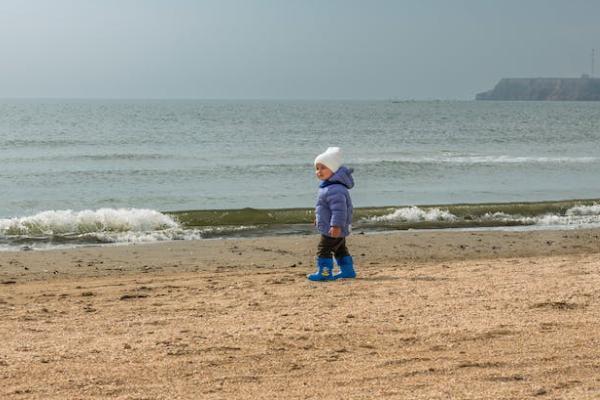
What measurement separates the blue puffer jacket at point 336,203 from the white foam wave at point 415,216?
7.54 m

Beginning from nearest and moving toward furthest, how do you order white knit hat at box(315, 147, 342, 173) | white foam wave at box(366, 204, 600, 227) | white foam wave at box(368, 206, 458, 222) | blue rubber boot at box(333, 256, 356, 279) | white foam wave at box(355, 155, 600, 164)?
1. white knit hat at box(315, 147, 342, 173)
2. blue rubber boot at box(333, 256, 356, 279)
3. white foam wave at box(366, 204, 600, 227)
4. white foam wave at box(368, 206, 458, 222)
5. white foam wave at box(355, 155, 600, 164)

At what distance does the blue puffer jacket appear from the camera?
325 inches

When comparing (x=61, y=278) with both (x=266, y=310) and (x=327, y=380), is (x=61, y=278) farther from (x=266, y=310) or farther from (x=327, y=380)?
(x=327, y=380)

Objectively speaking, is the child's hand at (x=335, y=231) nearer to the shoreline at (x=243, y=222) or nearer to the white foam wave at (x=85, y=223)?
the shoreline at (x=243, y=222)

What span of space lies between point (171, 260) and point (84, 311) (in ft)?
13.5

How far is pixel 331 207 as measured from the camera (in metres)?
8.32

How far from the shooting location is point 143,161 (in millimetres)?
30281

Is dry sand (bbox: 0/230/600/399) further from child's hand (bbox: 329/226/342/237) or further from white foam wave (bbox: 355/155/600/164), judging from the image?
white foam wave (bbox: 355/155/600/164)

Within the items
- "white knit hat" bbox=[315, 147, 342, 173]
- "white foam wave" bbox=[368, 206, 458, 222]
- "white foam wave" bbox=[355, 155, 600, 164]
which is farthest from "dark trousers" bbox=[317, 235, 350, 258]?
"white foam wave" bbox=[355, 155, 600, 164]

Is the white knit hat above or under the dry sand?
above

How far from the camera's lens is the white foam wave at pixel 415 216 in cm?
1602

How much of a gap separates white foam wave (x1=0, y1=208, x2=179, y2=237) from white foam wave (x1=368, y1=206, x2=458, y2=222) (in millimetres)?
4118

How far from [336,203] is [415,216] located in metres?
8.13

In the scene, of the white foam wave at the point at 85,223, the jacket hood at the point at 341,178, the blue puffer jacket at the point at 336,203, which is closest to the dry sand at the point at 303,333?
the blue puffer jacket at the point at 336,203
